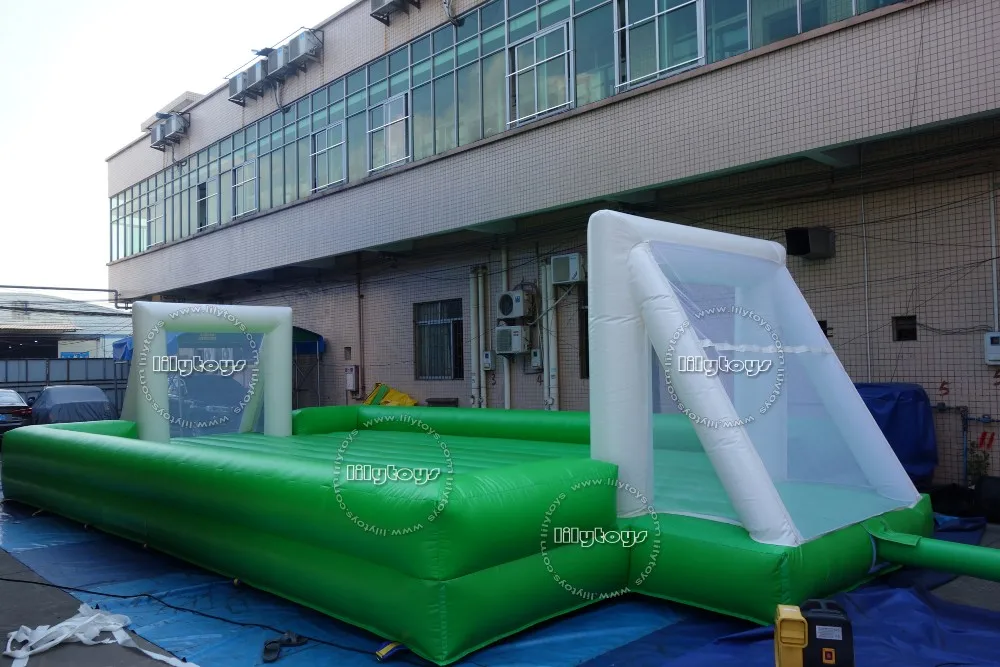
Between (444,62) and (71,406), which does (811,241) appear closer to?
(444,62)

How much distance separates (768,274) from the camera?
19.6ft

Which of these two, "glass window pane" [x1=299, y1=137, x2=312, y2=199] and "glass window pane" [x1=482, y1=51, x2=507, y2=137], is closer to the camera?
"glass window pane" [x1=482, y1=51, x2=507, y2=137]

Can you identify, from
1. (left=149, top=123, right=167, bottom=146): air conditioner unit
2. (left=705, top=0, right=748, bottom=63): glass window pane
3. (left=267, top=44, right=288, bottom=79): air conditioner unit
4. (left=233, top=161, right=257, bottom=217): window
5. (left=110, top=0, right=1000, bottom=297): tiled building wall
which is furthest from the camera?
(left=149, top=123, right=167, bottom=146): air conditioner unit

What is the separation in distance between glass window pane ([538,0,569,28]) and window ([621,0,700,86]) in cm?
108

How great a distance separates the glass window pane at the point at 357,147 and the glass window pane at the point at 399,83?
0.81 meters

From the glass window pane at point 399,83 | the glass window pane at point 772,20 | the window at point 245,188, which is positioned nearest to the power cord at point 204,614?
the glass window pane at point 772,20

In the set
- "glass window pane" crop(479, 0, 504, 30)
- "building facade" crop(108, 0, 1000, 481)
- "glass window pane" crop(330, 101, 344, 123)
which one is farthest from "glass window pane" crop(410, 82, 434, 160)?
"glass window pane" crop(330, 101, 344, 123)

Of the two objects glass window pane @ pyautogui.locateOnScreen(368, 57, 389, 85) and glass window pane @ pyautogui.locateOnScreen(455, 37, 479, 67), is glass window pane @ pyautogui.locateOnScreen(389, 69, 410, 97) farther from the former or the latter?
glass window pane @ pyautogui.locateOnScreen(455, 37, 479, 67)

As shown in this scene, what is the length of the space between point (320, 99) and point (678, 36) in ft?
27.6

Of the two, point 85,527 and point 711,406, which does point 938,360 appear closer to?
point 711,406

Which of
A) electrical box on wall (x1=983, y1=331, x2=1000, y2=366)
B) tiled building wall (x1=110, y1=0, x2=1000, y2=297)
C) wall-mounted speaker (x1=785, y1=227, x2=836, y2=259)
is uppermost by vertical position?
tiled building wall (x1=110, y1=0, x2=1000, y2=297)

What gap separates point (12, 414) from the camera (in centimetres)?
1468

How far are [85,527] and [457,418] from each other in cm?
394

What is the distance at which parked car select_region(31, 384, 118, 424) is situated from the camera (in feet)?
48.9
